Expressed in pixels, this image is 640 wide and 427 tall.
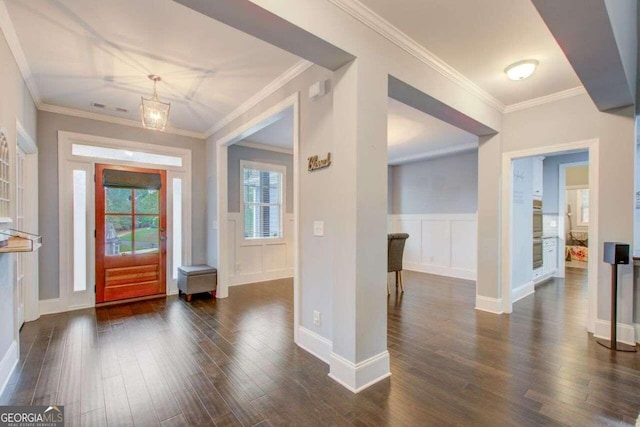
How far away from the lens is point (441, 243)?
638 centimetres

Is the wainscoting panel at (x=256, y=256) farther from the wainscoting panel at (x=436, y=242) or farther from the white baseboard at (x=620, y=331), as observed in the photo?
the white baseboard at (x=620, y=331)

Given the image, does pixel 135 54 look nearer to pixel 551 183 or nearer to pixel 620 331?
pixel 620 331

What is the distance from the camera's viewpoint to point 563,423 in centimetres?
176

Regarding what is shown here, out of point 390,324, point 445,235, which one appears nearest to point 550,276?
point 445,235

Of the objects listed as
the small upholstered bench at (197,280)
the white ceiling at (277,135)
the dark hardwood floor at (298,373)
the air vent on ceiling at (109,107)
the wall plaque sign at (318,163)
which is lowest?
the dark hardwood floor at (298,373)

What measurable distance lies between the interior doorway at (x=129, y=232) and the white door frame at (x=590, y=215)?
16.3 ft

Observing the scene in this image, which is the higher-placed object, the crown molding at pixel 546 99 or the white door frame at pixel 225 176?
the crown molding at pixel 546 99

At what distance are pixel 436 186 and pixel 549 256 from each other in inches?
101

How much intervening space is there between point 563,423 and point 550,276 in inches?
207

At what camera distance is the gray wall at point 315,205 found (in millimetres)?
2539

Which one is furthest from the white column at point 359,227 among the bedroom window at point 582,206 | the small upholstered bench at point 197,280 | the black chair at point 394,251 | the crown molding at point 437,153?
the bedroom window at point 582,206

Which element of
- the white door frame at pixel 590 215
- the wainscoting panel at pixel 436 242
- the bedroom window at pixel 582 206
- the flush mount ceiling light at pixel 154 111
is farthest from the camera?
the bedroom window at pixel 582 206

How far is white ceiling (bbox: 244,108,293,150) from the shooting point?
14.4 feet

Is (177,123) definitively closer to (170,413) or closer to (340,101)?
(340,101)
